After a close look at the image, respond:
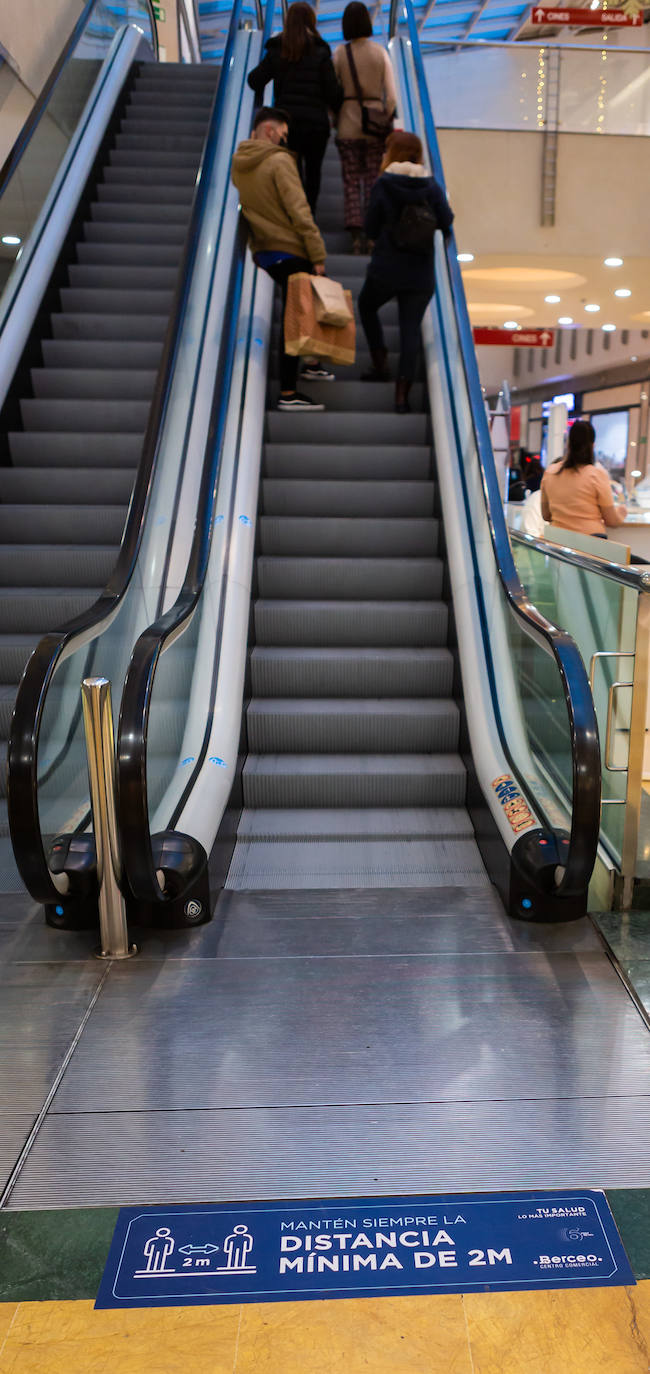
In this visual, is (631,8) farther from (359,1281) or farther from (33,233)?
(359,1281)

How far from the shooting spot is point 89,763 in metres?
2.78

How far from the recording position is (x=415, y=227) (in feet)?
16.5

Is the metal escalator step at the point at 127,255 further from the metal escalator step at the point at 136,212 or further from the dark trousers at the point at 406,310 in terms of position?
the dark trousers at the point at 406,310

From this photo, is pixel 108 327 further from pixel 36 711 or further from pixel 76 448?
pixel 36 711

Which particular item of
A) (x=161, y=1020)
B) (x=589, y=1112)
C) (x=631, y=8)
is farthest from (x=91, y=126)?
(x=589, y=1112)

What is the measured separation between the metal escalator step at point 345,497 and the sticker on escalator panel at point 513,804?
79.1 inches

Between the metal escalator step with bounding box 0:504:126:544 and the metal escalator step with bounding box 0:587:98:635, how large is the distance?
0.55 meters

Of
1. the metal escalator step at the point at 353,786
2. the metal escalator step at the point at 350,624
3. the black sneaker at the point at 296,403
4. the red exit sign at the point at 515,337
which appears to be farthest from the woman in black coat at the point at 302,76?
the red exit sign at the point at 515,337

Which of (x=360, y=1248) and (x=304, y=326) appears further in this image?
(x=304, y=326)

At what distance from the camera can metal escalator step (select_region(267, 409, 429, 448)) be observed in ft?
17.6

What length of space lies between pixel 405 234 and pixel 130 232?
8.44ft

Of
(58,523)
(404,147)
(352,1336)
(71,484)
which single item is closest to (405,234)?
(404,147)

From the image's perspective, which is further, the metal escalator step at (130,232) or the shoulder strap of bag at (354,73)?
the metal escalator step at (130,232)

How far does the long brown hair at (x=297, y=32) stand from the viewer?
5828 millimetres
